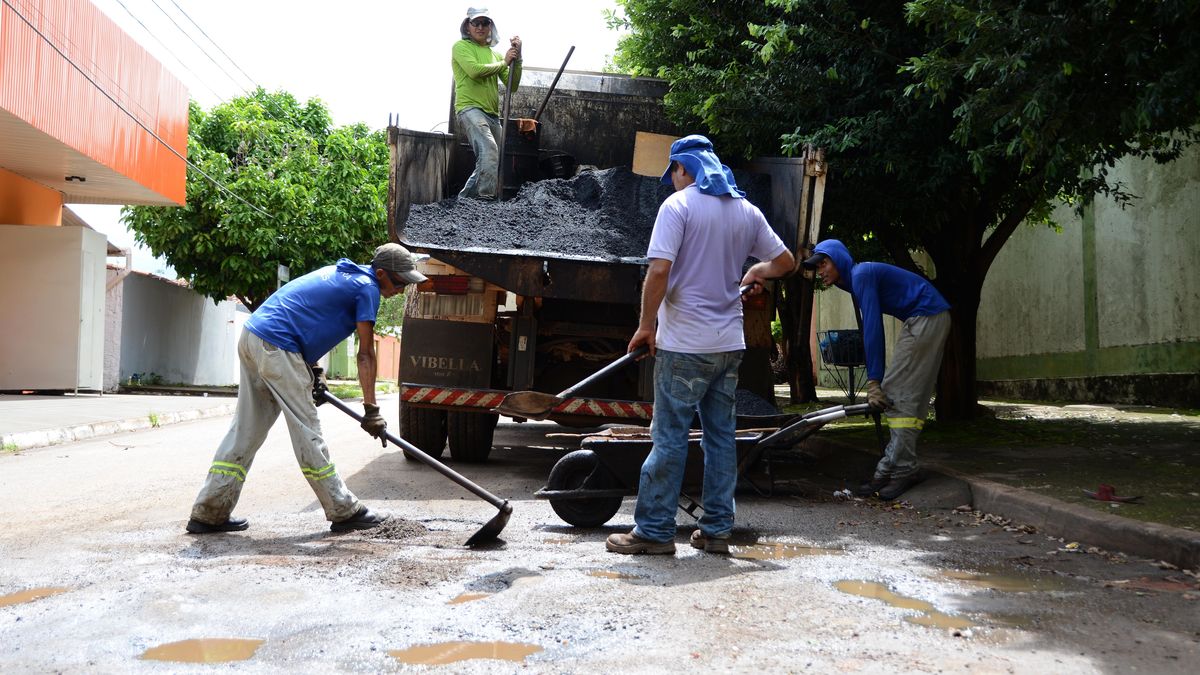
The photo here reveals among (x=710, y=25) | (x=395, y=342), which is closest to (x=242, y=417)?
(x=710, y=25)

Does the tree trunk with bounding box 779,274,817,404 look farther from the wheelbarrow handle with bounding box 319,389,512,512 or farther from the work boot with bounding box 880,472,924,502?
the wheelbarrow handle with bounding box 319,389,512,512

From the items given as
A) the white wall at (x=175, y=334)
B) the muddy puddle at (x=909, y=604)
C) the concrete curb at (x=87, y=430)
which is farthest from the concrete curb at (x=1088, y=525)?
the white wall at (x=175, y=334)

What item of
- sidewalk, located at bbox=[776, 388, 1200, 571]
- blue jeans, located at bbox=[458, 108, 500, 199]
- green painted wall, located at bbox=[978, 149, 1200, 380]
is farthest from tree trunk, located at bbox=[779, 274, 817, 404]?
blue jeans, located at bbox=[458, 108, 500, 199]

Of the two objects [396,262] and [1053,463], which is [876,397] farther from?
[396,262]

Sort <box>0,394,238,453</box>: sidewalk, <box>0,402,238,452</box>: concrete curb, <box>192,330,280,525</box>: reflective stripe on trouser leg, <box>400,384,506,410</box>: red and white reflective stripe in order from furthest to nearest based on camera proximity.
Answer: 1. <box>0,394,238,453</box>: sidewalk
2. <box>0,402,238,452</box>: concrete curb
3. <box>400,384,506,410</box>: red and white reflective stripe
4. <box>192,330,280,525</box>: reflective stripe on trouser leg

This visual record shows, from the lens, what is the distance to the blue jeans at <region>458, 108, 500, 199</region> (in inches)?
298

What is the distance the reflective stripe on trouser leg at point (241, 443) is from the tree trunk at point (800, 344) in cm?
1066

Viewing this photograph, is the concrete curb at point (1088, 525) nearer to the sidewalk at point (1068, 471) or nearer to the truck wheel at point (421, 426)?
the sidewalk at point (1068, 471)

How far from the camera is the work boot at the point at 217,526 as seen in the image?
15.5ft

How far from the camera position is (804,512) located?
5.48 m

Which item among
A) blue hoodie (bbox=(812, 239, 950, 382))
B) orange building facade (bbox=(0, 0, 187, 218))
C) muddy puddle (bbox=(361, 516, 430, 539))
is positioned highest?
orange building facade (bbox=(0, 0, 187, 218))

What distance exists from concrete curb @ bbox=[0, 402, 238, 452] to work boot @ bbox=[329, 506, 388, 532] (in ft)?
12.4

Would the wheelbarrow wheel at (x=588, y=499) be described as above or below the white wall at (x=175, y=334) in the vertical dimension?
below

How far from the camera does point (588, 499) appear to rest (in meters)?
4.94
